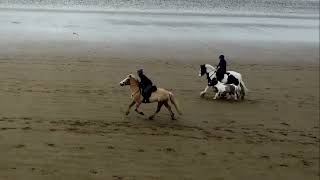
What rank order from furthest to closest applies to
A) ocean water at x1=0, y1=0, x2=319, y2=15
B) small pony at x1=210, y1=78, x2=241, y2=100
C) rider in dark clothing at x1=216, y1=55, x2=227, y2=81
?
ocean water at x1=0, y1=0, x2=319, y2=15
rider in dark clothing at x1=216, y1=55, x2=227, y2=81
small pony at x1=210, y1=78, x2=241, y2=100

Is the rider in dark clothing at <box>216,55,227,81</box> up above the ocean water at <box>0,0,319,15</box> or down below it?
above

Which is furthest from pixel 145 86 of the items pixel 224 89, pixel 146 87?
pixel 224 89

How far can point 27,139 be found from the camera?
10.5 m

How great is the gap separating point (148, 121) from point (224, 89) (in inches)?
131

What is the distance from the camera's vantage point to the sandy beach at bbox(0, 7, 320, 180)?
947 cm

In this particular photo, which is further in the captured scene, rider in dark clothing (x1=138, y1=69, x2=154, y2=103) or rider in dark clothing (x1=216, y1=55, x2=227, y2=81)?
rider in dark clothing (x1=216, y1=55, x2=227, y2=81)

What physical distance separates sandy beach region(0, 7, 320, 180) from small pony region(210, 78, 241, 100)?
339 millimetres

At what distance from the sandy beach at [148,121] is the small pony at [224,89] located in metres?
0.34

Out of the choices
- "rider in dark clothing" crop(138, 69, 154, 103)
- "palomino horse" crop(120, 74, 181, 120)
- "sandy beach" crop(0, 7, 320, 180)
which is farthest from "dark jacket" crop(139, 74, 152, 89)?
"sandy beach" crop(0, 7, 320, 180)

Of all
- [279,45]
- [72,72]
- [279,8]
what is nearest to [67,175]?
[72,72]

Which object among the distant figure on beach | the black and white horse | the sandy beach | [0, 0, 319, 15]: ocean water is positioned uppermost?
the distant figure on beach

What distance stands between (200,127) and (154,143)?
5.62 ft

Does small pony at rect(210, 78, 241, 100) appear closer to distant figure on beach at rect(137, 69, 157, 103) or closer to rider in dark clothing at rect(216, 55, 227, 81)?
rider in dark clothing at rect(216, 55, 227, 81)

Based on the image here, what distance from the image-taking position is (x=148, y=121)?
40.5 feet
